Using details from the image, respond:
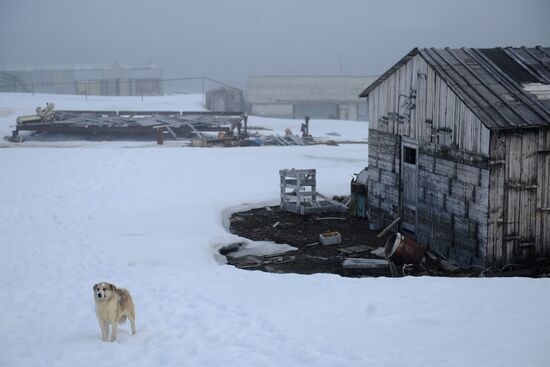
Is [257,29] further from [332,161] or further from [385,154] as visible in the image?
[385,154]

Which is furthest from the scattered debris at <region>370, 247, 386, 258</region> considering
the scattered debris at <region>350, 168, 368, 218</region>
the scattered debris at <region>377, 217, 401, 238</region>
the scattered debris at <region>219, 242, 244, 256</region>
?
the scattered debris at <region>219, 242, 244, 256</region>

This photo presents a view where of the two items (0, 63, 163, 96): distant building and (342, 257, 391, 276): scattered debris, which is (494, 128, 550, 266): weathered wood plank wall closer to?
(342, 257, 391, 276): scattered debris

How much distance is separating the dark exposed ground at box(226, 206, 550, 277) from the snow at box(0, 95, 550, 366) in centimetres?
86

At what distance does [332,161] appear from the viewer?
110 feet

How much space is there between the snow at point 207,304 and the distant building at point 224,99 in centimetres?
4061

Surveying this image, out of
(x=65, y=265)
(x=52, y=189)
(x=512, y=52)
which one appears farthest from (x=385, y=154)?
(x=52, y=189)

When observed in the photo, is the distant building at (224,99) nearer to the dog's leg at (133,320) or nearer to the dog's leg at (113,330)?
the dog's leg at (133,320)

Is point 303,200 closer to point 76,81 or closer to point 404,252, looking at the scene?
point 404,252

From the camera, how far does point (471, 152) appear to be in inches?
591

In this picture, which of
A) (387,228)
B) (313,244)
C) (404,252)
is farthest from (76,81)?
(404,252)

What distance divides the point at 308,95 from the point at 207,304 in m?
60.7

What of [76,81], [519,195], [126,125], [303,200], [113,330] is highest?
[76,81]

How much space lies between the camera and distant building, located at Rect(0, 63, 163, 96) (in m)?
78.9

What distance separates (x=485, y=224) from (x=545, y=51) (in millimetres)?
6855
